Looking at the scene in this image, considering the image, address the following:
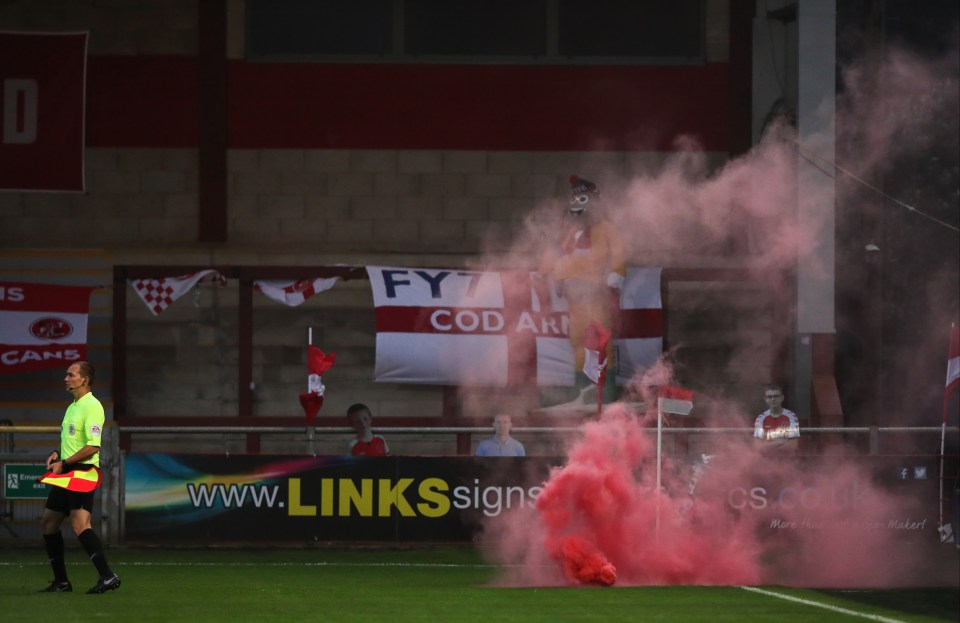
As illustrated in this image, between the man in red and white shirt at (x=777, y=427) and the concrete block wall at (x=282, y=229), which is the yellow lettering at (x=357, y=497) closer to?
the man in red and white shirt at (x=777, y=427)

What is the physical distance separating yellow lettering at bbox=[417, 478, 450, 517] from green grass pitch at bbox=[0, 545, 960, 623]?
140 cm

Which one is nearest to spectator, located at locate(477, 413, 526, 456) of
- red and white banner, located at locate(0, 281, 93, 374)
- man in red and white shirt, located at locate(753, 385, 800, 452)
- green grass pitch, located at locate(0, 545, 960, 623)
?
green grass pitch, located at locate(0, 545, 960, 623)

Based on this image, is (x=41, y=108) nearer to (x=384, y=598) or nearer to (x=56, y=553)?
(x=56, y=553)

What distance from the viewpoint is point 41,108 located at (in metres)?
24.5

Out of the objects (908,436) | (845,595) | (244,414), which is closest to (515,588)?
(845,595)

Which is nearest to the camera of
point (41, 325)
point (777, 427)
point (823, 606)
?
point (823, 606)

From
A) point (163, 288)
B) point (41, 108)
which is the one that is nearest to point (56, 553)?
point (163, 288)

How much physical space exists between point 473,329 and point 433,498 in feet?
18.0

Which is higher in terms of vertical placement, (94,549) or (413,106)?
(413,106)

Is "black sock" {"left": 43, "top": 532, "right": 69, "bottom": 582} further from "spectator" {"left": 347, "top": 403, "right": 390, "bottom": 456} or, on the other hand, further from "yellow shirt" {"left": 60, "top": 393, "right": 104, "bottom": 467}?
"spectator" {"left": 347, "top": 403, "right": 390, "bottom": 456}

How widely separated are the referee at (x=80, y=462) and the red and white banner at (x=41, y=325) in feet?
33.4

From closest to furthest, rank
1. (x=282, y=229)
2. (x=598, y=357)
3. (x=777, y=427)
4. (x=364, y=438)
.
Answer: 1. (x=598, y=357)
2. (x=364, y=438)
3. (x=777, y=427)
4. (x=282, y=229)

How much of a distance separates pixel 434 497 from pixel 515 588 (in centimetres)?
436

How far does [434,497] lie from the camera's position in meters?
18.4
